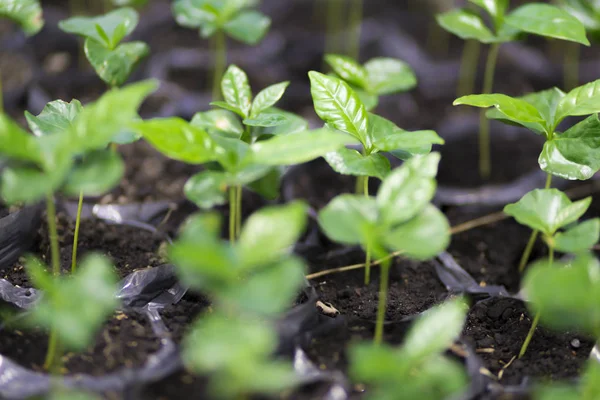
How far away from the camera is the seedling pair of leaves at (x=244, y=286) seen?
67 cm

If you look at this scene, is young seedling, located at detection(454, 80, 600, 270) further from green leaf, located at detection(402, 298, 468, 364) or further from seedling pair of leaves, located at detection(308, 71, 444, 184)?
green leaf, located at detection(402, 298, 468, 364)

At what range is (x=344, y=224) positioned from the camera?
2.63 feet

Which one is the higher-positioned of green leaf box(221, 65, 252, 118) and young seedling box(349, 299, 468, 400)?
green leaf box(221, 65, 252, 118)

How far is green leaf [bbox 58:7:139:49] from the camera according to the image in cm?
123

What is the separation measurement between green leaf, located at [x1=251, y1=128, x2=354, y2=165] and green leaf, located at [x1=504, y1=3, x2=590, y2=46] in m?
0.59

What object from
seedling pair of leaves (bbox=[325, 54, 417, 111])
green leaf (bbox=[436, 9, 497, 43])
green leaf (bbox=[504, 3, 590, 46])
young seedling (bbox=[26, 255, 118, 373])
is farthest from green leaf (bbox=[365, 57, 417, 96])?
young seedling (bbox=[26, 255, 118, 373])

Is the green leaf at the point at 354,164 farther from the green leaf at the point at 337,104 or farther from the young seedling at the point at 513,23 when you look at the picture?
the young seedling at the point at 513,23

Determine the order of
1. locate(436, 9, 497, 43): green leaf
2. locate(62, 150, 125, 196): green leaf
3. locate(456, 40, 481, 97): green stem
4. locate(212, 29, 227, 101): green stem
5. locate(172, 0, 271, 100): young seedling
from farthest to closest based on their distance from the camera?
1. locate(456, 40, 481, 97): green stem
2. locate(212, 29, 227, 101): green stem
3. locate(172, 0, 271, 100): young seedling
4. locate(436, 9, 497, 43): green leaf
5. locate(62, 150, 125, 196): green leaf

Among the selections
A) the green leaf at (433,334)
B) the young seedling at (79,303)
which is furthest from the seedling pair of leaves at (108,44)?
the green leaf at (433,334)

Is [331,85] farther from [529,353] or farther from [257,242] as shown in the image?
[529,353]

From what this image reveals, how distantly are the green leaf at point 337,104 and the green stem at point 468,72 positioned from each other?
44.1 inches

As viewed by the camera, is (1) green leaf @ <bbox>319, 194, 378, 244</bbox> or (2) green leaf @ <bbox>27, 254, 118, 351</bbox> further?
(1) green leaf @ <bbox>319, 194, 378, 244</bbox>

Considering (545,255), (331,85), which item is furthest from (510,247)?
(331,85)

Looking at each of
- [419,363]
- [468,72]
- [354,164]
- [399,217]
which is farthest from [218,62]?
[419,363]
